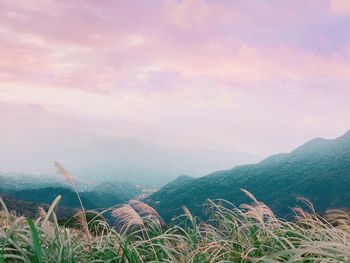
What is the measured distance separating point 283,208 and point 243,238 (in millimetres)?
168649

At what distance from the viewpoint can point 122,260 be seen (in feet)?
14.3

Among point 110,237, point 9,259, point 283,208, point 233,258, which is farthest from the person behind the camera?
point 283,208

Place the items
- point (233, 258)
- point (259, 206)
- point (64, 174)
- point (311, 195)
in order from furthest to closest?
point (311, 195) < point (259, 206) < point (233, 258) < point (64, 174)

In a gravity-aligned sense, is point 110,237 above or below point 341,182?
→ above

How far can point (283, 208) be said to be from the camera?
16675 cm

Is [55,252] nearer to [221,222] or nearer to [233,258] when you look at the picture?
[233,258]

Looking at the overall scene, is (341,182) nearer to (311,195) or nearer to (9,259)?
(311,195)

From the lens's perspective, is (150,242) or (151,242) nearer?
(150,242)

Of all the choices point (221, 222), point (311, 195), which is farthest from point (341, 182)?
point (221, 222)

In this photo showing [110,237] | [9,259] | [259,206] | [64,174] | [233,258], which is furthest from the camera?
[259,206]

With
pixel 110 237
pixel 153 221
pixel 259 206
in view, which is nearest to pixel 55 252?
pixel 110 237

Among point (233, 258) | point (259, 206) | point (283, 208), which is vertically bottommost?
point (283, 208)

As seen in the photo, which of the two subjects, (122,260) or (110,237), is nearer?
(122,260)

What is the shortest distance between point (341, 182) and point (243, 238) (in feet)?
616
